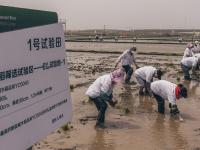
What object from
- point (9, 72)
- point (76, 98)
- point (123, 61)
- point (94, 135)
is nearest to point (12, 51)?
point (9, 72)

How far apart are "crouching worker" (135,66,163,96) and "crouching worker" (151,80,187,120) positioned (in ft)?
3.98

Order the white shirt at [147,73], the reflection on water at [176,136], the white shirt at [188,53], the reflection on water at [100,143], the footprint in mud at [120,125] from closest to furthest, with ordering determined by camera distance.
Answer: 1. the reflection on water at [100,143]
2. the reflection on water at [176,136]
3. the footprint in mud at [120,125]
4. the white shirt at [147,73]
5. the white shirt at [188,53]

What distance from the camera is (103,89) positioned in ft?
32.3

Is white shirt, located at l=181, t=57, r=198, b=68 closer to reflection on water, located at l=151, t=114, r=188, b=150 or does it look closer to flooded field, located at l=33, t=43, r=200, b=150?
flooded field, located at l=33, t=43, r=200, b=150

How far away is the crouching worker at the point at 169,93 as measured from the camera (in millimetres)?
10597

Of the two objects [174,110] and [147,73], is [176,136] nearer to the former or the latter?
[174,110]

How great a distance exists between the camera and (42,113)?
3.37 metres

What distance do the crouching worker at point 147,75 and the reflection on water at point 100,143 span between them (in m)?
4.04

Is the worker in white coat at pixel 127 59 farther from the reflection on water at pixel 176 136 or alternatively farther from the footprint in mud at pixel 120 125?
the footprint in mud at pixel 120 125

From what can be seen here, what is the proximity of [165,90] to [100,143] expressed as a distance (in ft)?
9.84

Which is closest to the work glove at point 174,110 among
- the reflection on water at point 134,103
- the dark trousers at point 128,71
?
the reflection on water at point 134,103

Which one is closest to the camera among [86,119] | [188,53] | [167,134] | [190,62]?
[167,134]

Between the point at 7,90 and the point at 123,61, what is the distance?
14685 millimetres

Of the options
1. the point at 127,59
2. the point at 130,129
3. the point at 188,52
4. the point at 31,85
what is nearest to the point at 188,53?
the point at 188,52
